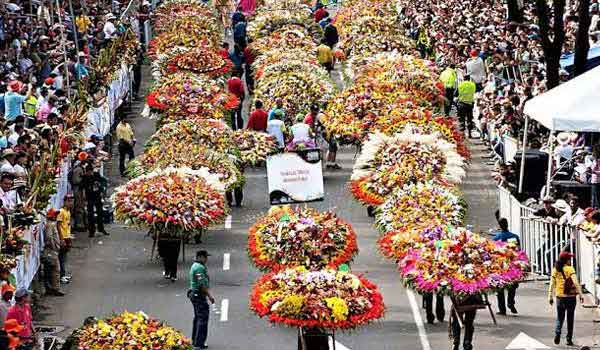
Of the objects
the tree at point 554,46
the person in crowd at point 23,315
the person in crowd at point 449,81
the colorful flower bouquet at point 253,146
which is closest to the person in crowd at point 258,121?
the colorful flower bouquet at point 253,146

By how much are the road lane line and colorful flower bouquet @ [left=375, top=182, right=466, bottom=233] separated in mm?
1175

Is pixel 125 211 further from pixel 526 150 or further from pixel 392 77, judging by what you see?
pixel 392 77

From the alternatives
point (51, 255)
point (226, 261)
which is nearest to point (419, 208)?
point (226, 261)

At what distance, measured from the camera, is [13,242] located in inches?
1037

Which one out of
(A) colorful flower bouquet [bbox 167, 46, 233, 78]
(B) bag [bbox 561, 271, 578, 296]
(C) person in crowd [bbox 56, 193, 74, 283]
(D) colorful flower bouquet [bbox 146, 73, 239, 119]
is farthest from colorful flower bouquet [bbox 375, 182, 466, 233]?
(A) colorful flower bouquet [bbox 167, 46, 233, 78]

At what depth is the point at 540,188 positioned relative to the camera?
114 feet

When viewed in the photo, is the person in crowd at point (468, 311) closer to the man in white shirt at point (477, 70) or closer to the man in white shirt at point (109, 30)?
the man in white shirt at point (477, 70)

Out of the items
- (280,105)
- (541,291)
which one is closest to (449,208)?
(541,291)

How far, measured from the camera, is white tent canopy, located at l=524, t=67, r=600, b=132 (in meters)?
31.4

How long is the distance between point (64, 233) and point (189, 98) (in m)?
11.1

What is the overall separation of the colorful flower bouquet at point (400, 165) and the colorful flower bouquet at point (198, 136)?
321cm

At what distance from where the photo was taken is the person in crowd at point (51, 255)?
99.9 ft

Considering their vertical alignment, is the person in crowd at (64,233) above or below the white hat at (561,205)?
below

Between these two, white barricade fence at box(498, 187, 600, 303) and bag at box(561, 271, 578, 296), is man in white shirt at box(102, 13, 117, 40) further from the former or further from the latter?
bag at box(561, 271, 578, 296)
